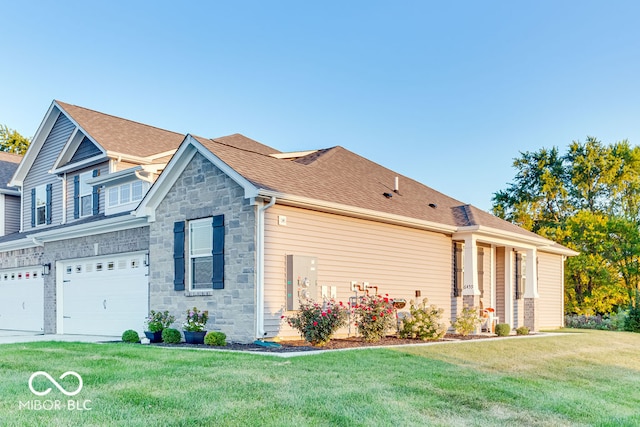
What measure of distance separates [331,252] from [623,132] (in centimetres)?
2932

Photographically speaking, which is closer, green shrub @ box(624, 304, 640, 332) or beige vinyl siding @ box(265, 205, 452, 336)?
beige vinyl siding @ box(265, 205, 452, 336)

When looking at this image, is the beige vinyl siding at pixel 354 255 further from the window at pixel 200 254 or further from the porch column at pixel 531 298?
the porch column at pixel 531 298

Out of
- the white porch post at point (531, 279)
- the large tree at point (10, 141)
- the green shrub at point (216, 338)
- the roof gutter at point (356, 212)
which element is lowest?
the green shrub at point (216, 338)

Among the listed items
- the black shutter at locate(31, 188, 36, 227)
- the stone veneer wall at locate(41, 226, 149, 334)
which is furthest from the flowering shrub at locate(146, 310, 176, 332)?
the black shutter at locate(31, 188, 36, 227)

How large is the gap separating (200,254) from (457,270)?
7573 millimetres

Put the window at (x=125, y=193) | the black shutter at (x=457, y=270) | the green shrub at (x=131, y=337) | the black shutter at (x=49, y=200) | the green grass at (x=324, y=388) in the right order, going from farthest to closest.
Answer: the black shutter at (x=49, y=200) < the black shutter at (x=457, y=270) < the window at (x=125, y=193) < the green shrub at (x=131, y=337) < the green grass at (x=324, y=388)

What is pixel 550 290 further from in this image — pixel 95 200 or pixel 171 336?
pixel 95 200

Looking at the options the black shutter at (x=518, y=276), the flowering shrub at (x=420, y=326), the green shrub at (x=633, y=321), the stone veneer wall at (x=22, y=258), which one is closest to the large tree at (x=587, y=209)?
the green shrub at (x=633, y=321)

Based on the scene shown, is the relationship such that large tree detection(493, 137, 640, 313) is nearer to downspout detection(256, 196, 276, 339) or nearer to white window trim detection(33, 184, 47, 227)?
downspout detection(256, 196, 276, 339)

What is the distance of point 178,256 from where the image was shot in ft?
43.3

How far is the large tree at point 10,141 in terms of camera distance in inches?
1442

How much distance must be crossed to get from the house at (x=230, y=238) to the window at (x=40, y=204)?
0.06 meters

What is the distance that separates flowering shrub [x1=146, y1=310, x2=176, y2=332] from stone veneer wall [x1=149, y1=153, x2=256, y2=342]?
148mm

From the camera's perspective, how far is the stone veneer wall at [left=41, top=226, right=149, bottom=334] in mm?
14859
